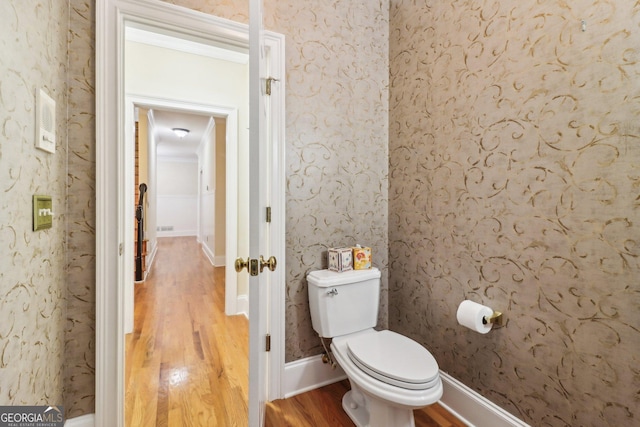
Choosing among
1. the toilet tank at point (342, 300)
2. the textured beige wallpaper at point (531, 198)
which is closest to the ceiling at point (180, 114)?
the textured beige wallpaper at point (531, 198)

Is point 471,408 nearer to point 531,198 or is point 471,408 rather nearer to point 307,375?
point 307,375

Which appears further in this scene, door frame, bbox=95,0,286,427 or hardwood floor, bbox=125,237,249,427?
hardwood floor, bbox=125,237,249,427

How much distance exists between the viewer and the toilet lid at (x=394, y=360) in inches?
42.9

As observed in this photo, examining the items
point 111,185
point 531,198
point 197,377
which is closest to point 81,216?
point 111,185

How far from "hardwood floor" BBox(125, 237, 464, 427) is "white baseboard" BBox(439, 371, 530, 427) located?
5 centimetres

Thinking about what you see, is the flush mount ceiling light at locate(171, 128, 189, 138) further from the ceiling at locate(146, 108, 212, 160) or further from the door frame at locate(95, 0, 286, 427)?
the door frame at locate(95, 0, 286, 427)

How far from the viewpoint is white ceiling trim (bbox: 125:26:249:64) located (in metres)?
2.29

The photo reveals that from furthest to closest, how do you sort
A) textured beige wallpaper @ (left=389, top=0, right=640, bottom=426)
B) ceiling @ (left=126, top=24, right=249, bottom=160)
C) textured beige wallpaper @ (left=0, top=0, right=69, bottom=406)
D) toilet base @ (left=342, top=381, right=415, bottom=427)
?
ceiling @ (left=126, top=24, right=249, bottom=160)
toilet base @ (left=342, top=381, right=415, bottom=427)
textured beige wallpaper @ (left=389, top=0, right=640, bottom=426)
textured beige wallpaper @ (left=0, top=0, right=69, bottom=406)

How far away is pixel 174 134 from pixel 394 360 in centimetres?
595

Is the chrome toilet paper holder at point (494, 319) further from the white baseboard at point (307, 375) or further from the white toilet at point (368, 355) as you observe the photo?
the white baseboard at point (307, 375)

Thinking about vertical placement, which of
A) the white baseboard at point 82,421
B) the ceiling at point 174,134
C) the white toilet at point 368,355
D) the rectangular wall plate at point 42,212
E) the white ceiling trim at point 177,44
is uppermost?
the ceiling at point 174,134

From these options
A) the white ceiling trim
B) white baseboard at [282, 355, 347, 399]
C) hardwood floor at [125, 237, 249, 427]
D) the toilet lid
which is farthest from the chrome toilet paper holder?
the white ceiling trim

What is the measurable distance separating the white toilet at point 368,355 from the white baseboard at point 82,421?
1095mm

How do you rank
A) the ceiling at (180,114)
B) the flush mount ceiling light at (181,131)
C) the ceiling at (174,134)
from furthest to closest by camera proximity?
the flush mount ceiling light at (181,131)
the ceiling at (174,134)
the ceiling at (180,114)
